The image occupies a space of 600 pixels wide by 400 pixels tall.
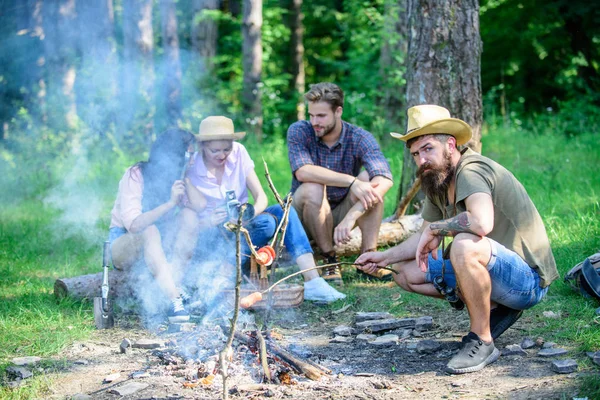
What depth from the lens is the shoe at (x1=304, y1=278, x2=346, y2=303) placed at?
5.16 metres

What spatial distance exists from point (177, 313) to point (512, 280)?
2358mm

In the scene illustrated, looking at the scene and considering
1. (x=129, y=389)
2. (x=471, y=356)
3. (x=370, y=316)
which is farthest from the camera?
(x=370, y=316)

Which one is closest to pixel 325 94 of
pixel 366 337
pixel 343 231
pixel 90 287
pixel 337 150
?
pixel 337 150

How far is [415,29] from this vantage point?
6.11m

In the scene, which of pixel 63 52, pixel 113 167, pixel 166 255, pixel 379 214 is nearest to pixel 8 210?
pixel 113 167

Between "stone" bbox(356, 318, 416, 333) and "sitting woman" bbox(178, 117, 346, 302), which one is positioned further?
"sitting woman" bbox(178, 117, 346, 302)

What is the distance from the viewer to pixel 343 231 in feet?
17.7

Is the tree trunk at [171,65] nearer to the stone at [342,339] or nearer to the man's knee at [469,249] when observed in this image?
the stone at [342,339]

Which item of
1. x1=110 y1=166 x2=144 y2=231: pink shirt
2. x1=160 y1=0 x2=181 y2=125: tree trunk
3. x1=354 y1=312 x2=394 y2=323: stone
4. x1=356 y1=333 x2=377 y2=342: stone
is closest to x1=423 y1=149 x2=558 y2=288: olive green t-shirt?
x1=356 y1=333 x2=377 y2=342: stone

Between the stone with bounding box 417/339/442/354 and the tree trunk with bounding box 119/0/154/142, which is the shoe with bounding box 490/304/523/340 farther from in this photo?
the tree trunk with bounding box 119/0/154/142

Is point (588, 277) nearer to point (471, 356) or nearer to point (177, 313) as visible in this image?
point (471, 356)

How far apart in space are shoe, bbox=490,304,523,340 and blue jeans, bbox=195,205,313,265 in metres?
1.77

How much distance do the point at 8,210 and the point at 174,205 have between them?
4.80 m

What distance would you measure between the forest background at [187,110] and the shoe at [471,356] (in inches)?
27.6
